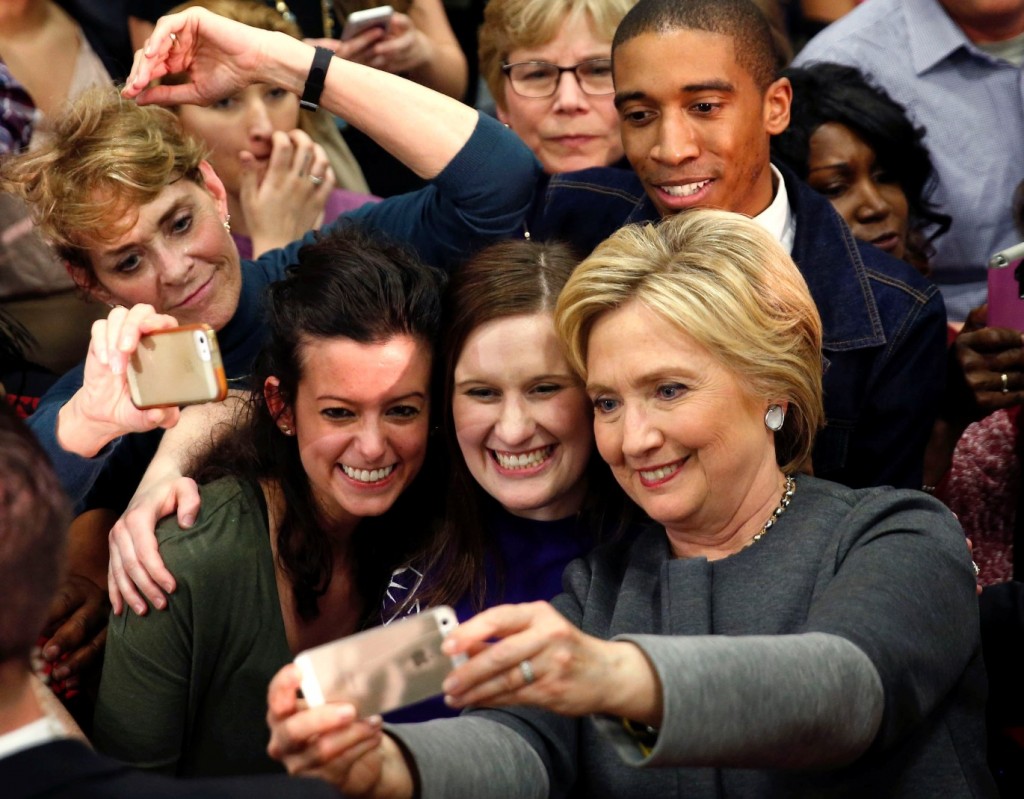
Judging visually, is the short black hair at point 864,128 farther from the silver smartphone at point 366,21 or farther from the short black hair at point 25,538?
the short black hair at point 25,538

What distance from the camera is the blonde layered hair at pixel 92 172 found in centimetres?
282

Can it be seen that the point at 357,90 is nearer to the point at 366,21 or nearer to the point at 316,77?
the point at 316,77

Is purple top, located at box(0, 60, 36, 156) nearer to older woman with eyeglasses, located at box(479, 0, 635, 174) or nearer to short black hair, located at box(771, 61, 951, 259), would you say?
older woman with eyeglasses, located at box(479, 0, 635, 174)

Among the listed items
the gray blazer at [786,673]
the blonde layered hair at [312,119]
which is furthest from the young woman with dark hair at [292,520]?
the blonde layered hair at [312,119]

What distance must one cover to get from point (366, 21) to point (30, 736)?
2.40 meters

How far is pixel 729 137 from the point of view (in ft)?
8.96

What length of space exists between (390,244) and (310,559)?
1.80 ft

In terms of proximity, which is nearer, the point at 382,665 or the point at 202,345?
the point at 382,665

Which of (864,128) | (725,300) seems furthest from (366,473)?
(864,128)

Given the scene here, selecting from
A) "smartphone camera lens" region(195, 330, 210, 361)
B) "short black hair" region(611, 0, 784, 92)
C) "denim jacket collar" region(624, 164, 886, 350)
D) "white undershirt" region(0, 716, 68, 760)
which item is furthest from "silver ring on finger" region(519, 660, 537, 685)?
"short black hair" region(611, 0, 784, 92)

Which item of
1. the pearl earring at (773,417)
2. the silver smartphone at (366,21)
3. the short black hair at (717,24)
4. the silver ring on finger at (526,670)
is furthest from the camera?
the silver smartphone at (366,21)

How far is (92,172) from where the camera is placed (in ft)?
9.25

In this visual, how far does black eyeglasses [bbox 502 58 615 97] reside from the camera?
3383 millimetres

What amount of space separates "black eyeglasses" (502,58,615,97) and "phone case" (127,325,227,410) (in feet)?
5.24
